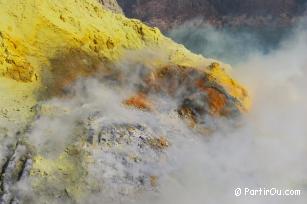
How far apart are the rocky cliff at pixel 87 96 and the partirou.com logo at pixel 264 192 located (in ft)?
5.66

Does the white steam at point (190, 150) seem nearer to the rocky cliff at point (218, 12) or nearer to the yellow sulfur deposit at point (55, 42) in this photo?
the yellow sulfur deposit at point (55, 42)

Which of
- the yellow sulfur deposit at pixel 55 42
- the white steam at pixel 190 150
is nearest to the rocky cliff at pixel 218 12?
the yellow sulfur deposit at pixel 55 42

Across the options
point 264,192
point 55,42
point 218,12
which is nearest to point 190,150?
point 264,192

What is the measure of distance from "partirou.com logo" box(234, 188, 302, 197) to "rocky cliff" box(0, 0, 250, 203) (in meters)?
1.73

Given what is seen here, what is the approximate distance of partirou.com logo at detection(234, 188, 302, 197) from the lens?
11.4m

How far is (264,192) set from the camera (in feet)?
38.2

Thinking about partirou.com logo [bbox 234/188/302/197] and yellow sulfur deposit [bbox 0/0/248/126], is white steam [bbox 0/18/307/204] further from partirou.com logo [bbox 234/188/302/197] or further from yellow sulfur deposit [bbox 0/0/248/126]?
yellow sulfur deposit [bbox 0/0/248/126]

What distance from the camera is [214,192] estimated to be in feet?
36.7

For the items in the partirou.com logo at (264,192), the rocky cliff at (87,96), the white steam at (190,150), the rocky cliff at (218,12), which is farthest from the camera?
the rocky cliff at (218,12)

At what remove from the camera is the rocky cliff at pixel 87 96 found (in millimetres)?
10727

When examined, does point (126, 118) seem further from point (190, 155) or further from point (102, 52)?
point (102, 52)

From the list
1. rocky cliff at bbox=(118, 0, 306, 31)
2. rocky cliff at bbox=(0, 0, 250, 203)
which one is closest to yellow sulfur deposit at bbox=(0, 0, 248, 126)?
rocky cliff at bbox=(0, 0, 250, 203)

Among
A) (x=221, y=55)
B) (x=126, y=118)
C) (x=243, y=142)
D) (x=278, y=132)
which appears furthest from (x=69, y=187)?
(x=221, y=55)

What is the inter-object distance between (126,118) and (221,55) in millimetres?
20453
